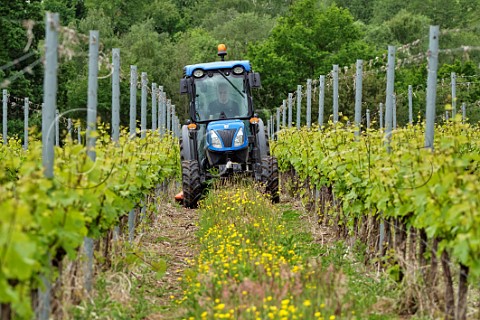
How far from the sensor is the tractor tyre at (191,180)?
16.8m

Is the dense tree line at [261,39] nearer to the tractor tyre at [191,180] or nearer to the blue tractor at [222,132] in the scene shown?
the blue tractor at [222,132]

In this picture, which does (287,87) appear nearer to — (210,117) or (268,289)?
(210,117)

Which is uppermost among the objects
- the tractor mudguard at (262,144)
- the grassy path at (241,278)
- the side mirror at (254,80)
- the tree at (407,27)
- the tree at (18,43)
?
the tree at (407,27)

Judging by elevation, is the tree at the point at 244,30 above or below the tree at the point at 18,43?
above

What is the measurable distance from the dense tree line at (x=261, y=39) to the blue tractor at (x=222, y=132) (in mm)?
18457

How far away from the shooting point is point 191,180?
663 inches

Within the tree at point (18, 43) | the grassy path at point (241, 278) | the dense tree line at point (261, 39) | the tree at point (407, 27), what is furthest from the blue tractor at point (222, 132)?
the tree at point (407, 27)

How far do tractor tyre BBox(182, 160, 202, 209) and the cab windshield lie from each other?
997 millimetres

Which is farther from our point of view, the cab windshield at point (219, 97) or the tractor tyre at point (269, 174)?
the cab windshield at point (219, 97)

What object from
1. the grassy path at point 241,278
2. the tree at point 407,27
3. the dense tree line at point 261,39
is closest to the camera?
the grassy path at point 241,278

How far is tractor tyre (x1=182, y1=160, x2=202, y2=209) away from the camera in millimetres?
16828

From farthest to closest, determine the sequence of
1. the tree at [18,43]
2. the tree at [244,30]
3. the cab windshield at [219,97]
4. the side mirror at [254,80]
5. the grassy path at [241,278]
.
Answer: the tree at [244,30] → the tree at [18,43] → the cab windshield at [219,97] → the side mirror at [254,80] → the grassy path at [241,278]

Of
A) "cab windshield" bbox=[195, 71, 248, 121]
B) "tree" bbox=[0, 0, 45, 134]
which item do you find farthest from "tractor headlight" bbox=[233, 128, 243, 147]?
"tree" bbox=[0, 0, 45, 134]

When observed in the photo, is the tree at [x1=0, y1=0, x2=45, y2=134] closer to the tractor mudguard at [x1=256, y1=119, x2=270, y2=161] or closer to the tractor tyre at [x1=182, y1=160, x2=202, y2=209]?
the tractor tyre at [x1=182, y1=160, x2=202, y2=209]
